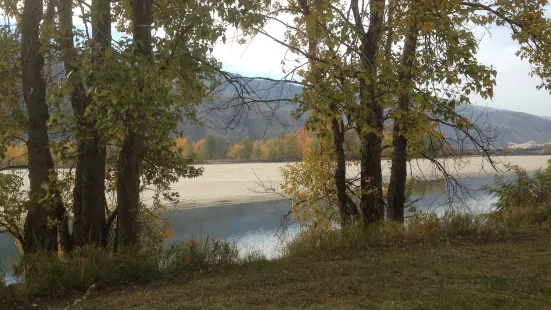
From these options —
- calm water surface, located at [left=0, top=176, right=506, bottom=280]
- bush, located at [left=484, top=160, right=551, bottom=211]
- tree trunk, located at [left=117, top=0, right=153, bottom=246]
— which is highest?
tree trunk, located at [left=117, top=0, right=153, bottom=246]

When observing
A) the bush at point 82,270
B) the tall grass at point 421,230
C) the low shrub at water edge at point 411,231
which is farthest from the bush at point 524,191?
the bush at point 82,270

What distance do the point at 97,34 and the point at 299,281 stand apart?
185 inches

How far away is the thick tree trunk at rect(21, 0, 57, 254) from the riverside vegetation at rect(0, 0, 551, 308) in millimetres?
24

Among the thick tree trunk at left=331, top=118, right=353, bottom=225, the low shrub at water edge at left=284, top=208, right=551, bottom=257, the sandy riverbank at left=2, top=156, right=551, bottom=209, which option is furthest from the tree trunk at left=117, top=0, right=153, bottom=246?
the sandy riverbank at left=2, top=156, right=551, bottom=209

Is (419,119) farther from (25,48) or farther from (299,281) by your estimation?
(25,48)

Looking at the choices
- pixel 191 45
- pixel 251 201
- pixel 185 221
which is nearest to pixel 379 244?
pixel 191 45

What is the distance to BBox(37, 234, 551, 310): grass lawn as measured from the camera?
4.85 meters

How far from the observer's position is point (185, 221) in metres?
24.4

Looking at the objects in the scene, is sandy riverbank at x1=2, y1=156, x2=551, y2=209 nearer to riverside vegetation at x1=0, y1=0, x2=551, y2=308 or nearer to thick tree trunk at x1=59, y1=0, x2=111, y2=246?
riverside vegetation at x1=0, y1=0, x2=551, y2=308

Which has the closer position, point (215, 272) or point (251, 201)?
point (215, 272)

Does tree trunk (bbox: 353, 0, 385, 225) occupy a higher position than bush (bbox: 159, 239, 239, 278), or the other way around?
tree trunk (bbox: 353, 0, 385, 225)

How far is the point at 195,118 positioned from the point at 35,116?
3563 mm

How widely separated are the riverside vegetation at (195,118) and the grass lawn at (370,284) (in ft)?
0.20

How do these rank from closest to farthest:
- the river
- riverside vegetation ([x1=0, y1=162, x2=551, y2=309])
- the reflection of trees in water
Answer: riverside vegetation ([x1=0, y1=162, x2=551, y2=309]), the reflection of trees in water, the river
